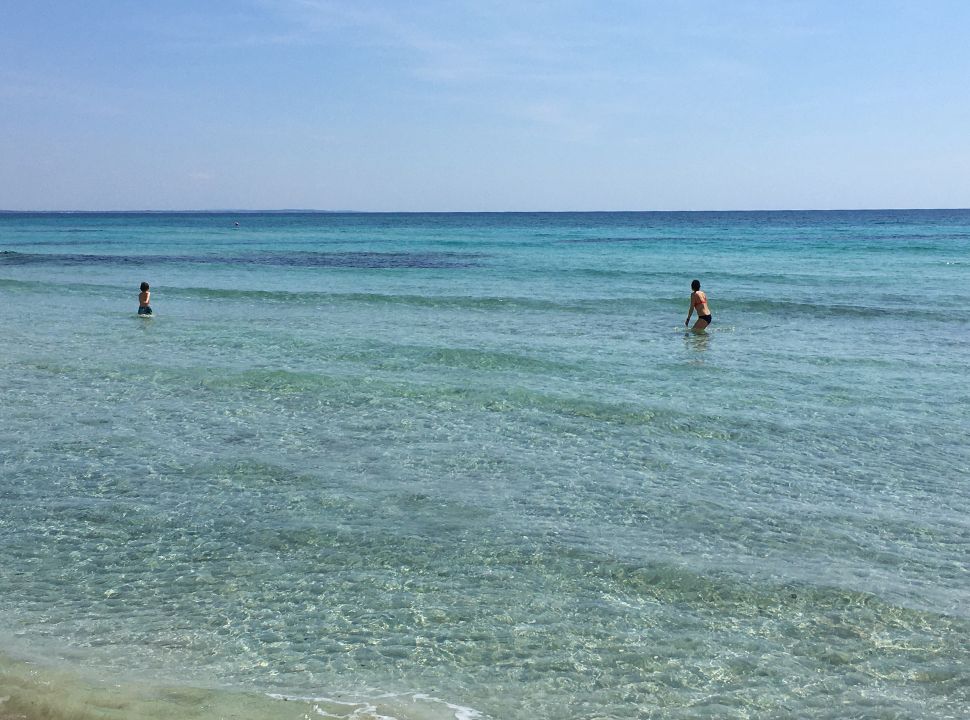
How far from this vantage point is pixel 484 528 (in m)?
8.14

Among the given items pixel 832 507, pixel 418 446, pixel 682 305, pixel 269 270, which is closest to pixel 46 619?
pixel 418 446

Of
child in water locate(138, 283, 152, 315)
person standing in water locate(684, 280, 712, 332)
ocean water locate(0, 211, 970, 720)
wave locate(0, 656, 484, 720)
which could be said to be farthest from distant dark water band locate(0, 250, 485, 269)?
wave locate(0, 656, 484, 720)

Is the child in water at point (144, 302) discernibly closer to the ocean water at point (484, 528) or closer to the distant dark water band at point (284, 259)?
the ocean water at point (484, 528)

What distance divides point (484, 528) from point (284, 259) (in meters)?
43.9

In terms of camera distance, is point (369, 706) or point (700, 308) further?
point (700, 308)

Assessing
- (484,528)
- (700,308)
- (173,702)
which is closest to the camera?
(173,702)

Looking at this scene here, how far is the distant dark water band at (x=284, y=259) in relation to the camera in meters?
45.5

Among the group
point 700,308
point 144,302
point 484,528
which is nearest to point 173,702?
point 484,528

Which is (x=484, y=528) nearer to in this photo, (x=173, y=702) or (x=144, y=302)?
(x=173, y=702)

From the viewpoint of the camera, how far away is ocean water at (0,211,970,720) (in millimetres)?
5582

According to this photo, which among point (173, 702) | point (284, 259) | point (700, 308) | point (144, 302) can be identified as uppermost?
point (284, 259)

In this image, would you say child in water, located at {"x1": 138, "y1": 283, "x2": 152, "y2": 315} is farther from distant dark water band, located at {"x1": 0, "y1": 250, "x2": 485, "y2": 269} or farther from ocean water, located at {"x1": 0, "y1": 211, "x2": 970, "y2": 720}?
distant dark water band, located at {"x1": 0, "y1": 250, "x2": 485, "y2": 269}

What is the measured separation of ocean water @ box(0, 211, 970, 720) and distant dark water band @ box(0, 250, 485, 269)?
26.4 meters

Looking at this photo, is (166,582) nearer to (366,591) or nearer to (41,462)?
(366,591)
